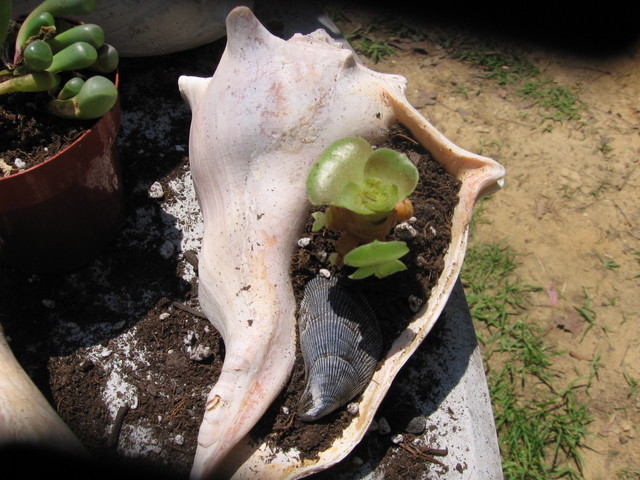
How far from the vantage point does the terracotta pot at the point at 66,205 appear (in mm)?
1165

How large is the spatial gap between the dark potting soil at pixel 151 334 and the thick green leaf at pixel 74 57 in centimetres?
14

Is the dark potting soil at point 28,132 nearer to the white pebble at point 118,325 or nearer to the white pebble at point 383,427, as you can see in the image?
the white pebble at point 118,325

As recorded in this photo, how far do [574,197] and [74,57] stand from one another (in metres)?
1.56

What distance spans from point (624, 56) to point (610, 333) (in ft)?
3.87

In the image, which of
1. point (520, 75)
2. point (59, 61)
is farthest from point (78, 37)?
point (520, 75)

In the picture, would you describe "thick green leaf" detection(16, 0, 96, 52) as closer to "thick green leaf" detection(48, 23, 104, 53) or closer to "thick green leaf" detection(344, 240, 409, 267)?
"thick green leaf" detection(48, 23, 104, 53)

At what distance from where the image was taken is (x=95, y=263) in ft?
4.70

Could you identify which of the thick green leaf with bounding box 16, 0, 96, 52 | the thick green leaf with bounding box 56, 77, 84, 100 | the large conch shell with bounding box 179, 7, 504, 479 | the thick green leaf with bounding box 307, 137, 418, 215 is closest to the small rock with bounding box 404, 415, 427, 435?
the large conch shell with bounding box 179, 7, 504, 479

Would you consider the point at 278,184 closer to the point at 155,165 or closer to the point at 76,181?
the point at 76,181

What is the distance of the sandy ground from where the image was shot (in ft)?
5.60

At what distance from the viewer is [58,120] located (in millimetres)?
1213

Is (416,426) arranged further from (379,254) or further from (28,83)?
(28,83)

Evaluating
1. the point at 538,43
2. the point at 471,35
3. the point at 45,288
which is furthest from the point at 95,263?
the point at 538,43

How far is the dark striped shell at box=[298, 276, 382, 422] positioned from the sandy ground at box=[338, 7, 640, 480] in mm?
864
